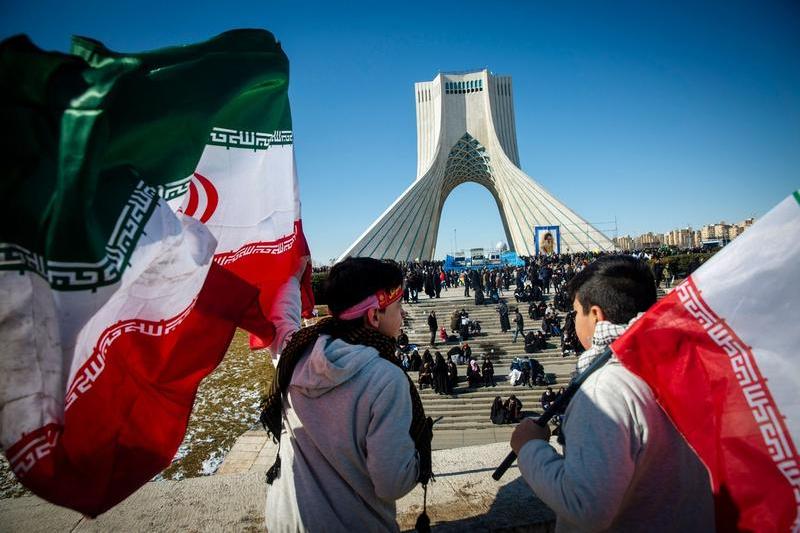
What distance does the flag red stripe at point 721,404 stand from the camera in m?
0.91

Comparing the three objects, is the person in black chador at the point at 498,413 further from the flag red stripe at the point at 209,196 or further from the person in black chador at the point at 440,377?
the flag red stripe at the point at 209,196

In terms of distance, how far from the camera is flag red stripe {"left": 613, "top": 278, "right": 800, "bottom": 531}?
0.91 m

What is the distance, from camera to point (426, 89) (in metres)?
37.3

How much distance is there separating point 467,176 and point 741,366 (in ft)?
122

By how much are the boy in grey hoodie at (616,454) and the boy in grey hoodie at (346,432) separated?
0.34 metres

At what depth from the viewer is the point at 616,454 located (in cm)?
92

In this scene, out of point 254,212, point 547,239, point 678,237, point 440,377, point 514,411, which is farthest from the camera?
point 678,237

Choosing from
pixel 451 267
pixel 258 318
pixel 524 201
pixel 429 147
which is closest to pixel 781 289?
pixel 258 318

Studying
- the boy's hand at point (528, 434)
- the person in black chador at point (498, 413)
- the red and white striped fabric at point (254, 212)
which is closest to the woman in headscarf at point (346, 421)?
the boy's hand at point (528, 434)

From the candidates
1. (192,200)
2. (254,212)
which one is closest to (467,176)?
(254,212)

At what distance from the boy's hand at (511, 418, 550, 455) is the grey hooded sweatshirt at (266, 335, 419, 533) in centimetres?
26

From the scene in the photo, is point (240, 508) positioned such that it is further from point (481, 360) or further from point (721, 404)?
point (481, 360)

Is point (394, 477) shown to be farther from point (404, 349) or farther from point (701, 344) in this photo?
point (404, 349)

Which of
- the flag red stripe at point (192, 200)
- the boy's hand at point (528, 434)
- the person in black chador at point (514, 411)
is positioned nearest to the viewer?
the boy's hand at point (528, 434)
